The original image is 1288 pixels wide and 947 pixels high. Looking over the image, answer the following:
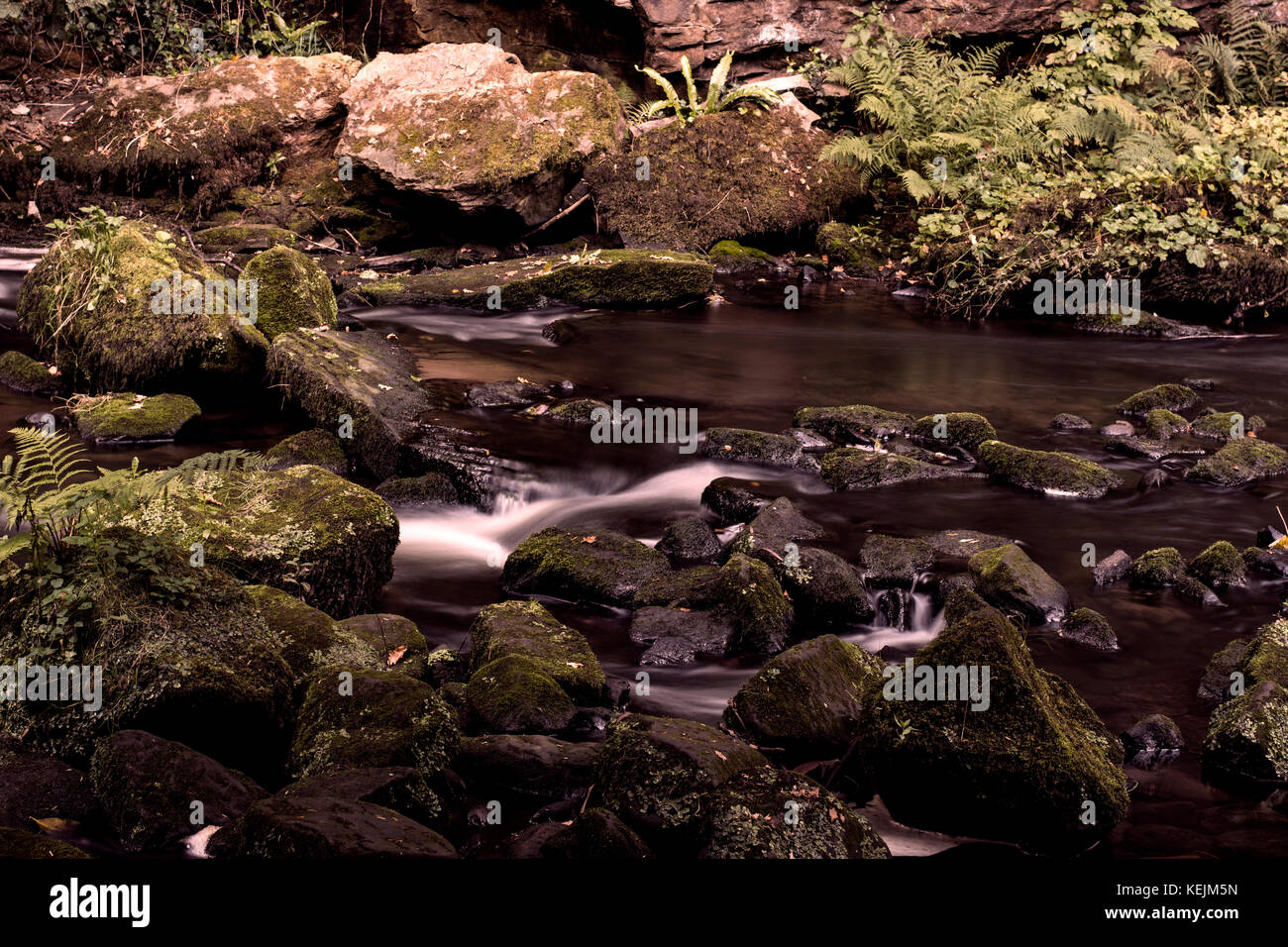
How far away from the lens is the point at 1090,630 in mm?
5156

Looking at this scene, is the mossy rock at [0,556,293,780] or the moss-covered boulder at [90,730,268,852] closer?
the moss-covered boulder at [90,730,268,852]

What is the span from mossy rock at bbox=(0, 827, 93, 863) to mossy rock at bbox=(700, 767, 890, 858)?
1.79 meters

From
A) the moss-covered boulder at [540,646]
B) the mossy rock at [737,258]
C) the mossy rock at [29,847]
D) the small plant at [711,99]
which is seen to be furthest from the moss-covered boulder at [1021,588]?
the small plant at [711,99]

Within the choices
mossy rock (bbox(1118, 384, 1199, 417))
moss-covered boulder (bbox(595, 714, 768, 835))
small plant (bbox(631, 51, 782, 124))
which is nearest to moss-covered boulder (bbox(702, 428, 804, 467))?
mossy rock (bbox(1118, 384, 1199, 417))

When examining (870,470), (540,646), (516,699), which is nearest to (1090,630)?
(870,470)

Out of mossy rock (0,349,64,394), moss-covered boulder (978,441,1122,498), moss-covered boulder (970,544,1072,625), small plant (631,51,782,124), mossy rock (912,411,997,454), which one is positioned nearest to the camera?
moss-covered boulder (970,544,1072,625)

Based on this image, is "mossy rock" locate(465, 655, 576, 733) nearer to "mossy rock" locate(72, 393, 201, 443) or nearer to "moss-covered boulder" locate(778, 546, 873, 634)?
"moss-covered boulder" locate(778, 546, 873, 634)

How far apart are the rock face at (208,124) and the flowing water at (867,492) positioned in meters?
3.02

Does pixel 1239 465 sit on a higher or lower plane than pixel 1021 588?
higher

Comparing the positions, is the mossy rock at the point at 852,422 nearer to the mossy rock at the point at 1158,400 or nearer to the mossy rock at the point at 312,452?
the mossy rock at the point at 1158,400

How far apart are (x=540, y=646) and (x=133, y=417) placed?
452cm

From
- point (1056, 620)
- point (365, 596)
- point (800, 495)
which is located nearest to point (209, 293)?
point (365, 596)

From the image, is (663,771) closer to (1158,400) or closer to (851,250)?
(1158,400)

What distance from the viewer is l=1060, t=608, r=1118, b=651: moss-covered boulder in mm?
5113
